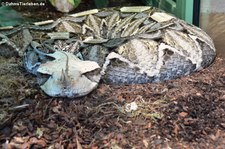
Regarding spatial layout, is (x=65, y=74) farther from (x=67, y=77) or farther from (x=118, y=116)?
(x=118, y=116)

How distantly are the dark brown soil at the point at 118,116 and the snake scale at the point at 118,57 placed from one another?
3.9 inches

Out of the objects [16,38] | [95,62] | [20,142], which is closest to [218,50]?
[95,62]

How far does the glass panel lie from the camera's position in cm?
384

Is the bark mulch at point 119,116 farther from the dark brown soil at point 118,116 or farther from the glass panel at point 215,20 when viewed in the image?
the glass panel at point 215,20

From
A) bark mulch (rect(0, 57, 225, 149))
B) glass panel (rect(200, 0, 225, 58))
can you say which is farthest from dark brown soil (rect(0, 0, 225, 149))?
glass panel (rect(200, 0, 225, 58))

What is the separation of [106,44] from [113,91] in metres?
0.46

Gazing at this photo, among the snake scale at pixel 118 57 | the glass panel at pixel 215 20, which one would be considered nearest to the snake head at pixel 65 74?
the snake scale at pixel 118 57

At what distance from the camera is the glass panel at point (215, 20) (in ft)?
12.6

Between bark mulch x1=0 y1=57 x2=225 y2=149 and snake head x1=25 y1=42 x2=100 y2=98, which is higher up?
snake head x1=25 y1=42 x2=100 y2=98

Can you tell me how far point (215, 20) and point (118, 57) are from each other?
1.25 metres

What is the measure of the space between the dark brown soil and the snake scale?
0.10m

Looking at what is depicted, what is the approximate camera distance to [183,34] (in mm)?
3600

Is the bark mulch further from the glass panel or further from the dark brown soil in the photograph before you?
the glass panel

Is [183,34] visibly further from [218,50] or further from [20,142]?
[20,142]
